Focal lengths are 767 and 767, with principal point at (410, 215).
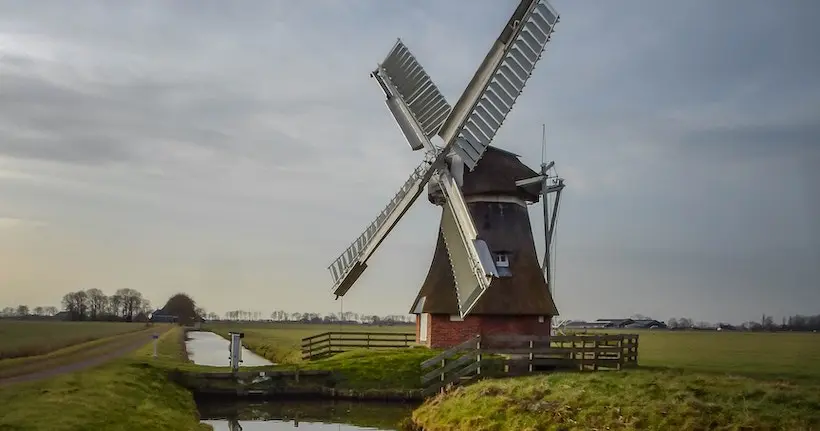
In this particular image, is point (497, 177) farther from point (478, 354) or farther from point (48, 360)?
point (48, 360)

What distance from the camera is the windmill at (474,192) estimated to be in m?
23.0

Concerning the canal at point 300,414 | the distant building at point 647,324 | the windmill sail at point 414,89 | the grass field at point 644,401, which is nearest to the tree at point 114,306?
the canal at point 300,414

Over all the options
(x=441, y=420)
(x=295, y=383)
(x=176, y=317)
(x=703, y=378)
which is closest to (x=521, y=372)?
(x=441, y=420)

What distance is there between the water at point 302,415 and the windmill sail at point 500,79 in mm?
8114

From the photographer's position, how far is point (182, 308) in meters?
140

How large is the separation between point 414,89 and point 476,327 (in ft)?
28.2

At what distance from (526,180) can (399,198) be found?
4.35 m

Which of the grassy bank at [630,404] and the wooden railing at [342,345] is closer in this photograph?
the grassy bank at [630,404]

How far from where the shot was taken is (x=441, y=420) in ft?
55.9

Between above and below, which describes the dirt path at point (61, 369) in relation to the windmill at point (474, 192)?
below

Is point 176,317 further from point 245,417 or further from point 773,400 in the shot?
point 773,400

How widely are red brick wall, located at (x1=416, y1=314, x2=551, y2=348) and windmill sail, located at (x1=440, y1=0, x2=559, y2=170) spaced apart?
203 inches

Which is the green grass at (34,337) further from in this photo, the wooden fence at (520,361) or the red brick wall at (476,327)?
the red brick wall at (476,327)

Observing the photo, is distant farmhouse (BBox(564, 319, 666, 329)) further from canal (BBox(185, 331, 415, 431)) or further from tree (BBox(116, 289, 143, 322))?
canal (BBox(185, 331, 415, 431))
